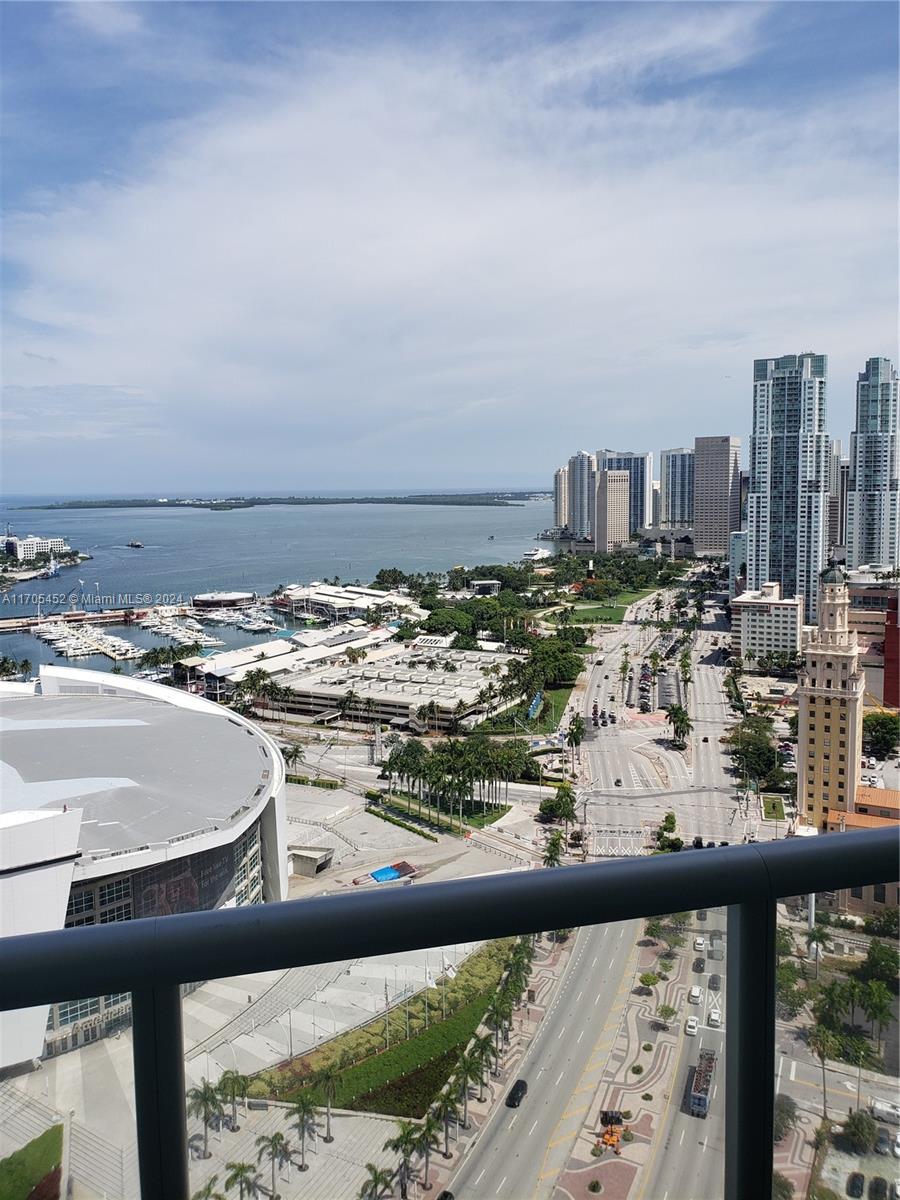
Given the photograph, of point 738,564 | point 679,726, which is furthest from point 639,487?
point 679,726

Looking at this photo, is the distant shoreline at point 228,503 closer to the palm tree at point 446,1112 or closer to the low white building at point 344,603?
the low white building at point 344,603

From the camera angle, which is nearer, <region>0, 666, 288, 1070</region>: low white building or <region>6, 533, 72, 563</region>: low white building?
<region>0, 666, 288, 1070</region>: low white building

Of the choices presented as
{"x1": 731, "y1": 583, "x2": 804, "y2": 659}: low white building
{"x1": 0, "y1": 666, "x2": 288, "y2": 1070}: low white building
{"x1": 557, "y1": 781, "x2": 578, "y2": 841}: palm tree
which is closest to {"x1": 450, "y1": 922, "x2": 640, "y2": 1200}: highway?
{"x1": 0, "y1": 666, "x2": 288, "y2": 1070}: low white building

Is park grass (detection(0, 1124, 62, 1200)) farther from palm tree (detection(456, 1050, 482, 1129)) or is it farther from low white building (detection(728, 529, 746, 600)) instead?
low white building (detection(728, 529, 746, 600))

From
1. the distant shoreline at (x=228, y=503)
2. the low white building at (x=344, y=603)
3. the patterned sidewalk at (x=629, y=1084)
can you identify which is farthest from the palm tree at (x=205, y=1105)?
the distant shoreline at (x=228, y=503)

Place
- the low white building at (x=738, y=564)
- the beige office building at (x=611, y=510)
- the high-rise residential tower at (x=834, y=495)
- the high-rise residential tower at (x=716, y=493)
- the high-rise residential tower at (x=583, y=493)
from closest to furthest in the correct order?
the high-rise residential tower at (x=834, y=495) → the low white building at (x=738, y=564) → the high-rise residential tower at (x=716, y=493) → the beige office building at (x=611, y=510) → the high-rise residential tower at (x=583, y=493)

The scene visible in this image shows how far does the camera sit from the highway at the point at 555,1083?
0.27 m

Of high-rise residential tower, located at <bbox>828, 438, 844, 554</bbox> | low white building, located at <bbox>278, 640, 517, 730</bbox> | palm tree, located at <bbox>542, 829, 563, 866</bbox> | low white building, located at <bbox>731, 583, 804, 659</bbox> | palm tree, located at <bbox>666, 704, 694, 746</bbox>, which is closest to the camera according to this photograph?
palm tree, located at <bbox>542, 829, 563, 866</bbox>

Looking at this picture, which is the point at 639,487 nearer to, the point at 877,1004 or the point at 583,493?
the point at 583,493

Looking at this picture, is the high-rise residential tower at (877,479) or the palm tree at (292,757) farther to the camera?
the high-rise residential tower at (877,479)

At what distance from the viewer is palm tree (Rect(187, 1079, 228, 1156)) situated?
25 cm

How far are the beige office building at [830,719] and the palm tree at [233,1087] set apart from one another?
207 inches

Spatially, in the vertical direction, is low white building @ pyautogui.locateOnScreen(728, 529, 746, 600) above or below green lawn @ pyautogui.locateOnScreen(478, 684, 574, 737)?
above

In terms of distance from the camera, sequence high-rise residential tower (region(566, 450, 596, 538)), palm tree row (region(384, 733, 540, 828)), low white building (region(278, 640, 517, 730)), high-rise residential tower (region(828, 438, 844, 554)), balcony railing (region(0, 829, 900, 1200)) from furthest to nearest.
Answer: high-rise residential tower (region(566, 450, 596, 538)), high-rise residential tower (region(828, 438, 844, 554)), low white building (region(278, 640, 517, 730)), palm tree row (region(384, 733, 540, 828)), balcony railing (region(0, 829, 900, 1200))
